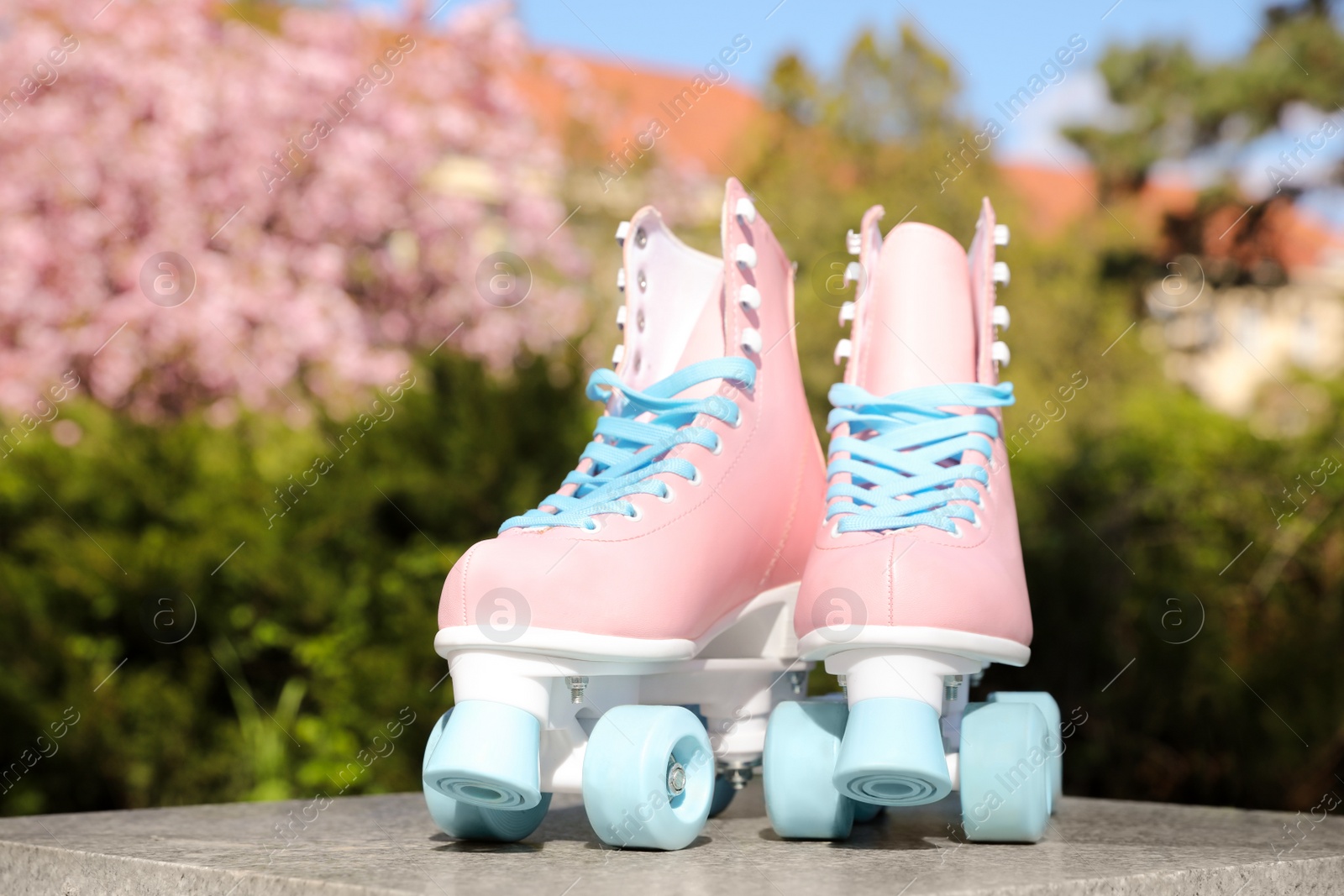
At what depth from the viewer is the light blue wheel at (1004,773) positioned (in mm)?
1810

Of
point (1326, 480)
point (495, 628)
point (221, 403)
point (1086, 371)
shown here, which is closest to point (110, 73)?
point (221, 403)

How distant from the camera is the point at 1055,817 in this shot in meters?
2.34

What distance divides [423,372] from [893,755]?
3024 mm

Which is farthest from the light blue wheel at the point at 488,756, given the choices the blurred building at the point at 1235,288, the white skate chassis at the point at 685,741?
the blurred building at the point at 1235,288

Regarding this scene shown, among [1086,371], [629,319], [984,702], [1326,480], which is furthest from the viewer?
[1086,371]

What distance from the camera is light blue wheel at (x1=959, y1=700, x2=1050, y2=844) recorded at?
5.94ft

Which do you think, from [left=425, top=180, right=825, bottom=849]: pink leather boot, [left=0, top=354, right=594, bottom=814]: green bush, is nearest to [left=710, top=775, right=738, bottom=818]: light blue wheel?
[left=425, top=180, right=825, bottom=849]: pink leather boot

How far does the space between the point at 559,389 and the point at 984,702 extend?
2.49 metres

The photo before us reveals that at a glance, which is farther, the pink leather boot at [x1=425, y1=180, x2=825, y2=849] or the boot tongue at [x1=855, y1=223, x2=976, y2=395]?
the boot tongue at [x1=855, y1=223, x2=976, y2=395]

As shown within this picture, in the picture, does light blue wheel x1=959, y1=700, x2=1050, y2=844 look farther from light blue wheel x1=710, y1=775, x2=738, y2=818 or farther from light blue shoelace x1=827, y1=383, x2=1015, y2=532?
light blue wheel x1=710, y1=775, x2=738, y2=818

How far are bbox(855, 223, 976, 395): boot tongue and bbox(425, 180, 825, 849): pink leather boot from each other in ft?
0.48

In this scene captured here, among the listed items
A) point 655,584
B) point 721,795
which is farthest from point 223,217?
point 655,584

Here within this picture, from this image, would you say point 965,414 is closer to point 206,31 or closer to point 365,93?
point 365,93

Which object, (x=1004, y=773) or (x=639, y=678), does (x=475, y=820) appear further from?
(x=1004, y=773)
